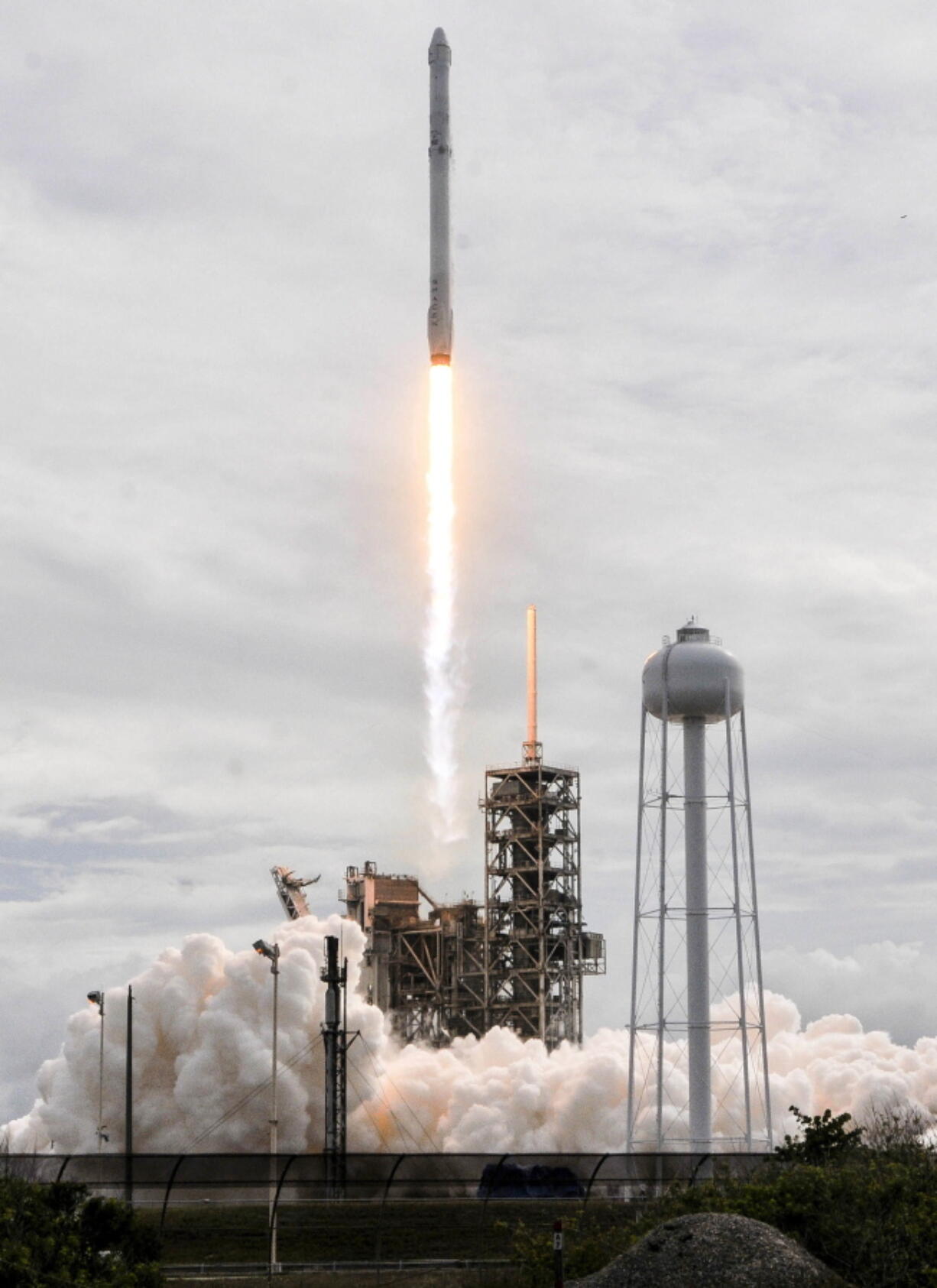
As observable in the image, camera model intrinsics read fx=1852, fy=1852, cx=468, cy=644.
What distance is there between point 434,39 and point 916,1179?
169 feet

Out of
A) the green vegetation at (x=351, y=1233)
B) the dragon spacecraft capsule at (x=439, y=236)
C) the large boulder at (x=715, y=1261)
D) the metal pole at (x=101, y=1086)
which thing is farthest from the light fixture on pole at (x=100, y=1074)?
the large boulder at (x=715, y=1261)

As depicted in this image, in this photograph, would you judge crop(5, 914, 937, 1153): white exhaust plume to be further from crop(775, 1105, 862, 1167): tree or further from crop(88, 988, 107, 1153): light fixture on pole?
crop(775, 1105, 862, 1167): tree

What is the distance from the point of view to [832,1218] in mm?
34062

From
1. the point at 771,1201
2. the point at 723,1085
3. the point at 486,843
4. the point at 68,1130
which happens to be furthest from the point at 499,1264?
the point at 486,843

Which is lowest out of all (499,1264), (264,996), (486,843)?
(499,1264)

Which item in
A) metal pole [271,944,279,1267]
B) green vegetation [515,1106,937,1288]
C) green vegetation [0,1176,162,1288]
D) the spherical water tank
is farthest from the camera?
the spherical water tank

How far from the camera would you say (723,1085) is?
80.4 m

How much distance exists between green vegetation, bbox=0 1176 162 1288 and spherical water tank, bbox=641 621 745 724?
35.1m

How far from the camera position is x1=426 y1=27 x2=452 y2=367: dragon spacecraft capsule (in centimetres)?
7156

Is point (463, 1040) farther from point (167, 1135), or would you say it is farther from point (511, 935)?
point (167, 1135)

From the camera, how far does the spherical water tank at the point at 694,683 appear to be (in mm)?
68438

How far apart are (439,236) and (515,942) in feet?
125

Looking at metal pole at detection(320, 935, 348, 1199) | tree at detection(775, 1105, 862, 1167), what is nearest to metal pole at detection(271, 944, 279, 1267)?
metal pole at detection(320, 935, 348, 1199)

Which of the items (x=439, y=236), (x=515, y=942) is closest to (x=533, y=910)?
(x=515, y=942)
